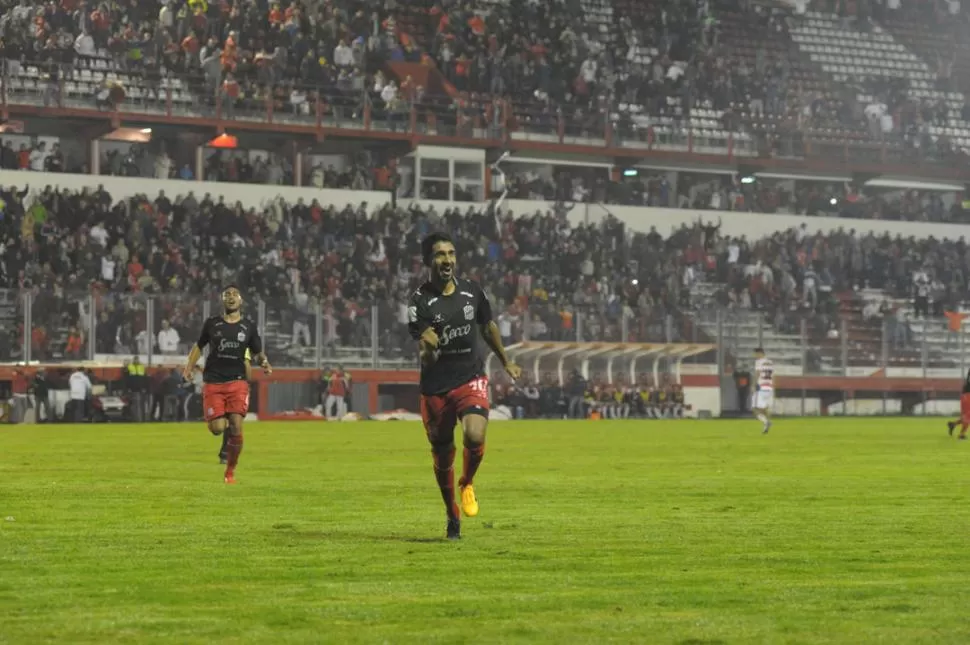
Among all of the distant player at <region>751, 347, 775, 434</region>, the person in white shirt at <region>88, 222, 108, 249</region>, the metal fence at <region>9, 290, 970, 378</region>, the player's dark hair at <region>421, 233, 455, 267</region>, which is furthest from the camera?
the person in white shirt at <region>88, 222, 108, 249</region>

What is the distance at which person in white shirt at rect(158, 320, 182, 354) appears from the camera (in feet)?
151

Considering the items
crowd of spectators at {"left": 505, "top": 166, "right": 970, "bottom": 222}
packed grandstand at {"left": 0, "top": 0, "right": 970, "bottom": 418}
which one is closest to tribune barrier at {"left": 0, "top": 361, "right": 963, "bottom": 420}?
packed grandstand at {"left": 0, "top": 0, "right": 970, "bottom": 418}

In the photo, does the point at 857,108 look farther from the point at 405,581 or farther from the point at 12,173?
the point at 405,581

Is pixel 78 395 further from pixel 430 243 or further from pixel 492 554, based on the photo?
pixel 492 554

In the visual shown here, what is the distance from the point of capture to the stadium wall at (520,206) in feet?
182

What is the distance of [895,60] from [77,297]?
41.9 m

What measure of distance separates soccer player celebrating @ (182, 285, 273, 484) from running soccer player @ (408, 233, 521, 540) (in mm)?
8379

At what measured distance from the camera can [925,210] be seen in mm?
72562

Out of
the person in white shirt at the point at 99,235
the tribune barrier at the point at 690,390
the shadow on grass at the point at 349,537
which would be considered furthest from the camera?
the person in white shirt at the point at 99,235

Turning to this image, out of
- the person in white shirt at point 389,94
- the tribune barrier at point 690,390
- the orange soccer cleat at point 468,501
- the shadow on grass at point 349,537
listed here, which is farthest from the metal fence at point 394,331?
the orange soccer cleat at point 468,501

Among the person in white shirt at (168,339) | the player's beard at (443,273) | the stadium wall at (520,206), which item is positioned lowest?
the person in white shirt at (168,339)

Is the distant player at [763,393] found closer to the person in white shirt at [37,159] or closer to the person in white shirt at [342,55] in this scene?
the person in white shirt at [342,55]

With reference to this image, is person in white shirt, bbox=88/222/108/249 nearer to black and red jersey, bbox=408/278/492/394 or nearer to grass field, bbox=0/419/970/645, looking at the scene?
grass field, bbox=0/419/970/645

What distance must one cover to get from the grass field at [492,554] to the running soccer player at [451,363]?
70cm
